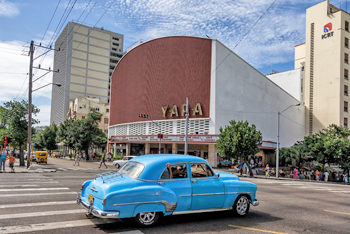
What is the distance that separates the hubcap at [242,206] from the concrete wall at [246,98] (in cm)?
3218

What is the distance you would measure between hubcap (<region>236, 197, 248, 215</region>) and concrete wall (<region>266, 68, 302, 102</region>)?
7033cm

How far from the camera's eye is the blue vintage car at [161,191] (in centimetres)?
618

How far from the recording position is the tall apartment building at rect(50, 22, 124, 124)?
107 meters

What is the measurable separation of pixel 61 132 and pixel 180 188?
59.6 meters

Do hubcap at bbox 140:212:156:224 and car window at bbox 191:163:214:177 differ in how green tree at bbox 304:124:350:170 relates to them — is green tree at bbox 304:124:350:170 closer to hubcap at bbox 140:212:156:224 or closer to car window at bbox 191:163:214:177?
car window at bbox 191:163:214:177

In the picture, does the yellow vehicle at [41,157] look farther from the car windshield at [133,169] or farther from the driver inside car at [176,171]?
the driver inside car at [176,171]

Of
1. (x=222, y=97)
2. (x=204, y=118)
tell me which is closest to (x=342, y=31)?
(x=222, y=97)

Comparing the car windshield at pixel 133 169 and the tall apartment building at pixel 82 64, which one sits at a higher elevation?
the tall apartment building at pixel 82 64

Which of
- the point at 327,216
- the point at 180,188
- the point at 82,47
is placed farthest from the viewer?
the point at 82,47

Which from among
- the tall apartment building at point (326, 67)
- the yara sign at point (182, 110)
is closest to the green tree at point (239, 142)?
the yara sign at point (182, 110)

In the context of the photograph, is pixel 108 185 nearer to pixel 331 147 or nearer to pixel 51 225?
pixel 51 225

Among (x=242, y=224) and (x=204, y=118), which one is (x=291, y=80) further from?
(x=242, y=224)

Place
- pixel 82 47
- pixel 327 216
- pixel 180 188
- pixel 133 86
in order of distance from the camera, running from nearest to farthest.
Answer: pixel 180 188 < pixel 327 216 < pixel 133 86 < pixel 82 47

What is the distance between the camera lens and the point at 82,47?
109 m
